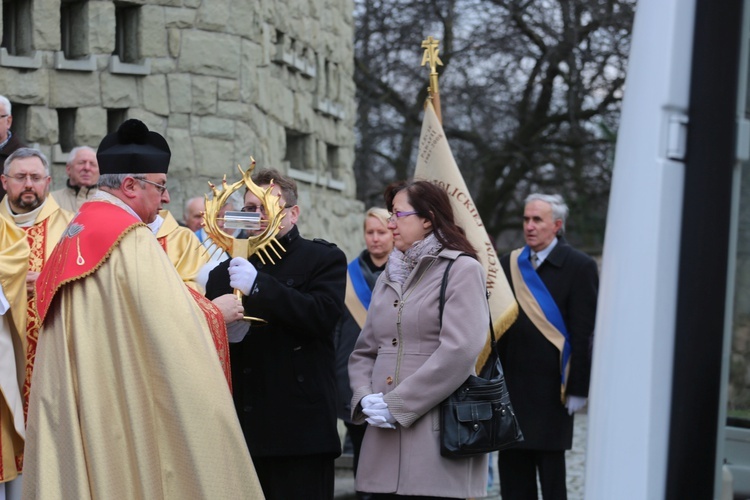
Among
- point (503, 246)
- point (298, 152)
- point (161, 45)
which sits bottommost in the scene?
point (503, 246)

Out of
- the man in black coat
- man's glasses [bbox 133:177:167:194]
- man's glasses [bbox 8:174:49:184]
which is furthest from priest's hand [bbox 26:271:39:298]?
Result: man's glasses [bbox 133:177:167:194]

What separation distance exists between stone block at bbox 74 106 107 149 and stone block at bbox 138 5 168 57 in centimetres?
57

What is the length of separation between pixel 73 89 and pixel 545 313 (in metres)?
3.89

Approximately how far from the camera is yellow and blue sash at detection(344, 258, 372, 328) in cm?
737

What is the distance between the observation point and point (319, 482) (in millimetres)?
5074

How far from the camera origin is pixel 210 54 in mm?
9109

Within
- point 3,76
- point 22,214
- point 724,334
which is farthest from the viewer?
point 3,76

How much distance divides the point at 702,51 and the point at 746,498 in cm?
88

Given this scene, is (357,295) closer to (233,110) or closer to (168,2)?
(233,110)

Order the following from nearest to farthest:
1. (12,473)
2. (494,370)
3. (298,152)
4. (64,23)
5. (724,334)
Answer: (724,334) < (494,370) < (12,473) < (64,23) < (298,152)


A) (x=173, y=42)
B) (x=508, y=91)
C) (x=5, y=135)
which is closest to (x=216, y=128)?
(x=173, y=42)

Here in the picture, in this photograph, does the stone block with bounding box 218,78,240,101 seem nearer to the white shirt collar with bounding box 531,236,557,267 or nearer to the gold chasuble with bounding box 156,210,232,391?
the gold chasuble with bounding box 156,210,232,391

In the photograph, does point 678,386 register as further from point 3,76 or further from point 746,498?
point 3,76

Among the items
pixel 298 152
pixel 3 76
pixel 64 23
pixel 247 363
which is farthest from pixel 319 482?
pixel 298 152
